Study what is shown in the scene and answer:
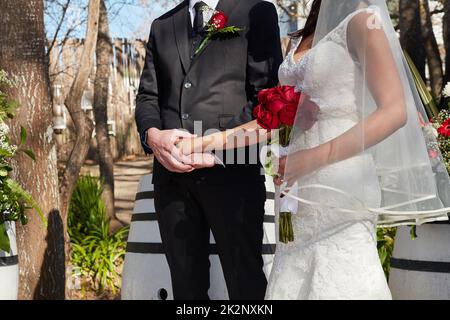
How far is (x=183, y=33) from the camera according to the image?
323cm

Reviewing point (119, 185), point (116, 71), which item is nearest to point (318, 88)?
point (119, 185)

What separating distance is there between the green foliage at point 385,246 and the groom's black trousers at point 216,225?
2771mm

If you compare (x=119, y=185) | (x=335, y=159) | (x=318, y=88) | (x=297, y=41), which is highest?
(x=297, y=41)

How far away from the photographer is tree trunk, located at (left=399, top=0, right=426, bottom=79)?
8578 mm

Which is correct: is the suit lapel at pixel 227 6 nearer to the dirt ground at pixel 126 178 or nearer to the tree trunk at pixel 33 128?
the tree trunk at pixel 33 128

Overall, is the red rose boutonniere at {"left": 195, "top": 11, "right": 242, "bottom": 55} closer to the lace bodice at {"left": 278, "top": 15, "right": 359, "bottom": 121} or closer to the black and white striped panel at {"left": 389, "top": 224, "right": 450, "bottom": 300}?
the lace bodice at {"left": 278, "top": 15, "right": 359, "bottom": 121}

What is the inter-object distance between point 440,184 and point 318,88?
1.73 ft

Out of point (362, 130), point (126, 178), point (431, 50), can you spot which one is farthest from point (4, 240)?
point (126, 178)

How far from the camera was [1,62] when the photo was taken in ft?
15.8

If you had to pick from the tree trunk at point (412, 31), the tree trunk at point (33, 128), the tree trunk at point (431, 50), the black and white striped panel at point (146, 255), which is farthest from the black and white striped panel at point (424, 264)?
the tree trunk at point (431, 50)

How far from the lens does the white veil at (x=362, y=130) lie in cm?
237

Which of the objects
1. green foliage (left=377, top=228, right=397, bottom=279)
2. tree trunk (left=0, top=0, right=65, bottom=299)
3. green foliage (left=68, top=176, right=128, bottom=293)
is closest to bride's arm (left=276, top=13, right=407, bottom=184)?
tree trunk (left=0, top=0, right=65, bottom=299)

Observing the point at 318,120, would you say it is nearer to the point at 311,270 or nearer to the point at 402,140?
the point at 402,140

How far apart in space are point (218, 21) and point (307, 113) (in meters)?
0.78
